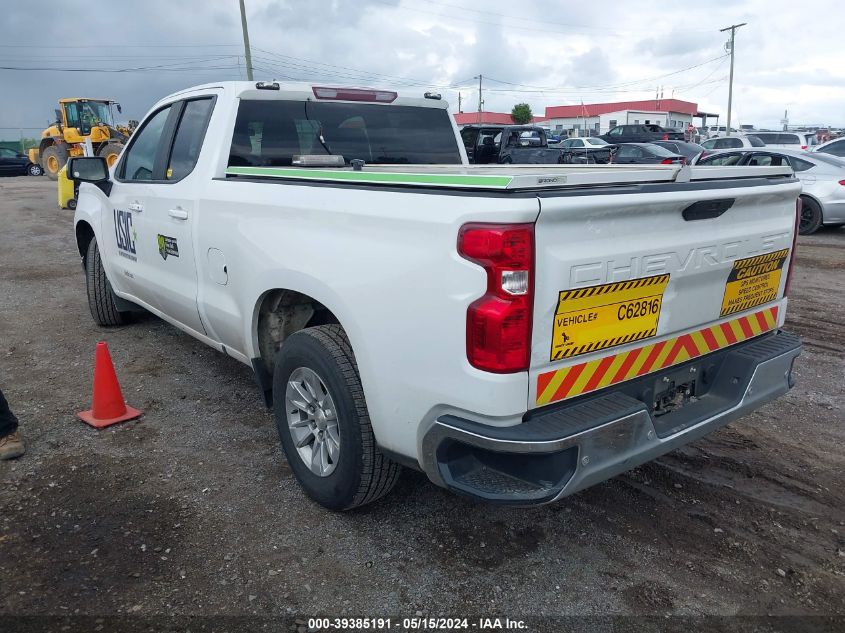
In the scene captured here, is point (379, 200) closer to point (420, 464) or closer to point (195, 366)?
point (420, 464)

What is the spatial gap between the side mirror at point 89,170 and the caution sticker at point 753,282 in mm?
4476

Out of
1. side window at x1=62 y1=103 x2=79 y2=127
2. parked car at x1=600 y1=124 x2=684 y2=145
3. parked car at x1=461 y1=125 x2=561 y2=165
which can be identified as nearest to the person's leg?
parked car at x1=461 y1=125 x2=561 y2=165

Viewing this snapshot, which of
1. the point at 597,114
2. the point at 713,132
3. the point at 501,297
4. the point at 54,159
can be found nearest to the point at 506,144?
the point at 501,297

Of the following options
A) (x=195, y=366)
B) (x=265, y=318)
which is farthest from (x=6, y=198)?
(x=265, y=318)

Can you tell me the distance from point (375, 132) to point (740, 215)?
102 inches

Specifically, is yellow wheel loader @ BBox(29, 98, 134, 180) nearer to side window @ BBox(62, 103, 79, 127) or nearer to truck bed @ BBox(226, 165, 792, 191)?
side window @ BBox(62, 103, 79, 127)

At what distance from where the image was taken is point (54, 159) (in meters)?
27.7

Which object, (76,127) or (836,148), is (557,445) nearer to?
(836,148)

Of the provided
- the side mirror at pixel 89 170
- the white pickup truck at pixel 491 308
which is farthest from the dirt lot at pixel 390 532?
the side mirror at pixel 89 170

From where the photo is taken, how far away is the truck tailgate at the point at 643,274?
2318 millimetres

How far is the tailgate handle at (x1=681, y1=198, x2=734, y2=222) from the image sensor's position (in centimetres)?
264

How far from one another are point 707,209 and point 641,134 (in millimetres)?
31786

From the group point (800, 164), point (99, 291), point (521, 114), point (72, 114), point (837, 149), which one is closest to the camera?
point (99, 291)

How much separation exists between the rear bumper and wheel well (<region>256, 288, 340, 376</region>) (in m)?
1.25
